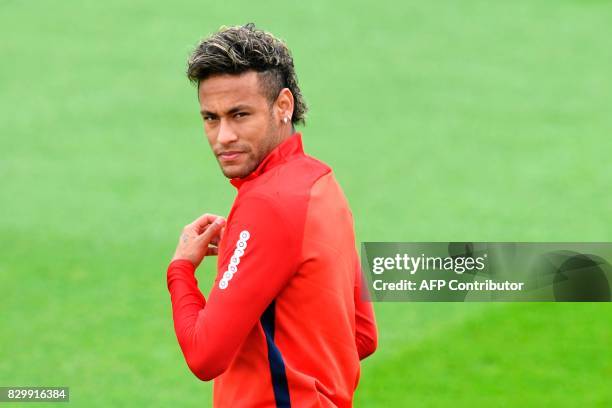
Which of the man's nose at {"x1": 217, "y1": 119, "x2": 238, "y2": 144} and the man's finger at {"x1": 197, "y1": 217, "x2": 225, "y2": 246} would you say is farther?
the man's finger at {"x1": 197, "y1": 217, "x2": 225, "y2": 246}

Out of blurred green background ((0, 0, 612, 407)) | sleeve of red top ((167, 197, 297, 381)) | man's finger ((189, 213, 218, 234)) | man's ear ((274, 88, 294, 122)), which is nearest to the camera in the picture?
sleeve of red top ((167, 197, 297, 381))

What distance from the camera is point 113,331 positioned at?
7.46 m

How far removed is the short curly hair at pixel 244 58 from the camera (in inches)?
131

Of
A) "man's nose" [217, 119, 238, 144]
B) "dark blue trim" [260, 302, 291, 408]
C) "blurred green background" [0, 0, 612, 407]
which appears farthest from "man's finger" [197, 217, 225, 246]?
"blurred green background" [0, 0, 612, 407]

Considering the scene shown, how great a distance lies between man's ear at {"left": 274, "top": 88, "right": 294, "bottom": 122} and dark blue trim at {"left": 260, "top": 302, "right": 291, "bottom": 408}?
1.97ft

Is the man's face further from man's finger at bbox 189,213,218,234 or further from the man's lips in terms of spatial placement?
man's finger at bbox 189,213,218,234

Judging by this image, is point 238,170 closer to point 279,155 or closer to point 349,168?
point 279,155

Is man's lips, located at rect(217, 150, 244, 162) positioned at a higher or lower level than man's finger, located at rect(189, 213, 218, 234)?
higher

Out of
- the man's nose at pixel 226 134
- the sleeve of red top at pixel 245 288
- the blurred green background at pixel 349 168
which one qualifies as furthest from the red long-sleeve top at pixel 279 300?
the blurred green background at pixel 349 168

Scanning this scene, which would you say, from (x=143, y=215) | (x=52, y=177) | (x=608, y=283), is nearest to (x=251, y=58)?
(x=608, y=283)

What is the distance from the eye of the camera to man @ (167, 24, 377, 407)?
10.2ft

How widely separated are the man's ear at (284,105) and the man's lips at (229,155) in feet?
0.54

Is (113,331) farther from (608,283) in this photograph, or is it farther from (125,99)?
(125,99)

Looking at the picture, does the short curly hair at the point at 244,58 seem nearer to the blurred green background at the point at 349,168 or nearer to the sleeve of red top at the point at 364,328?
the sleeve of red top at the point at 364,328
